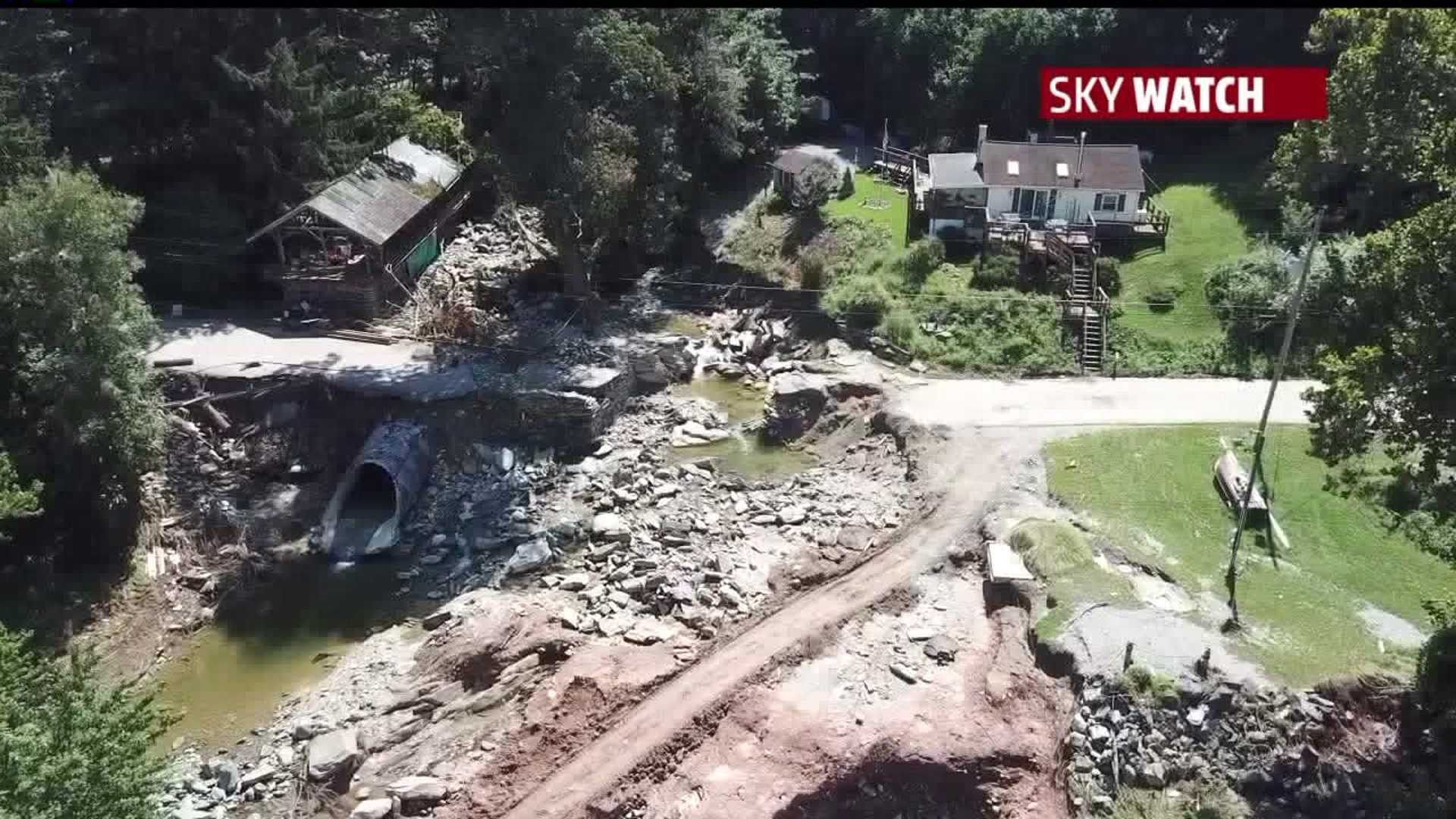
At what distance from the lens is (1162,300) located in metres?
37.4

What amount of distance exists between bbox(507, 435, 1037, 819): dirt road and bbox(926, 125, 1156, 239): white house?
14.5 meters

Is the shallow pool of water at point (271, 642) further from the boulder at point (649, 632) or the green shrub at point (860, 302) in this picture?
the green shrub at point (860, 302)

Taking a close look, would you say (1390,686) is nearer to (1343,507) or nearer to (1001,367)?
(1343,507)

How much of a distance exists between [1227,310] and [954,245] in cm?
1077

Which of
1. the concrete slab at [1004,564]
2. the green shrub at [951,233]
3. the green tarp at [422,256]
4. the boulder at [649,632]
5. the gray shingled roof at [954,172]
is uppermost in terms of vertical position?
the gray shingled roof at [954,172]

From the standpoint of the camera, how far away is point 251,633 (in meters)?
27.0

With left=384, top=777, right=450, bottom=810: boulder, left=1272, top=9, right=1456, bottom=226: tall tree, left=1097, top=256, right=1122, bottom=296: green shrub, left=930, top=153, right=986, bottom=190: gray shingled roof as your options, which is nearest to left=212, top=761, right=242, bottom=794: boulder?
left=384, top=777, right=450, bottom=810: boulder

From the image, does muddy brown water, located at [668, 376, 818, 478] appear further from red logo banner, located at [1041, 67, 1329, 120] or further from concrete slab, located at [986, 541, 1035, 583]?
red logo banner, located at [1041, 67, 1329, 120]

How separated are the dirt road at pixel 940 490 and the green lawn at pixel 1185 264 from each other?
10.7 ft

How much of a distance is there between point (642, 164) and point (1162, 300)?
2071cm

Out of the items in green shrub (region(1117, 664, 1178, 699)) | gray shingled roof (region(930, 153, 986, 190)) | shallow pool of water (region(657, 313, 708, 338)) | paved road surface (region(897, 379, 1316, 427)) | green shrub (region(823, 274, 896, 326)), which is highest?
gray shingled roof (region(930, 153, 986, 190))

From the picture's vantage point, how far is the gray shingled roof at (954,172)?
41875 millimetres

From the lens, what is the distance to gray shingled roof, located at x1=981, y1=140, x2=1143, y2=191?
40750 mm

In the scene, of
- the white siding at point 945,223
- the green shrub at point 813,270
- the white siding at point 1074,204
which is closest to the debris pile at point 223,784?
the green shrub at point 813,270
